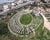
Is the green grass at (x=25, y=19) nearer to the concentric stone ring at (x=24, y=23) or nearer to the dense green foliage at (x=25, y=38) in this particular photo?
the concentric stone ring at (x=24, y=23)

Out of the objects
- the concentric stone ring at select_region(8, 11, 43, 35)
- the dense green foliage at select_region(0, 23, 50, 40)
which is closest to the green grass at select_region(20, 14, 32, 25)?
the concentric stone ring at select_region(8, 11, 43, 35)

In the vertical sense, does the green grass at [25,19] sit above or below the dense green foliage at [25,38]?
above

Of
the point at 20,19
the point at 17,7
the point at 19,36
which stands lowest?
the point at 19,36

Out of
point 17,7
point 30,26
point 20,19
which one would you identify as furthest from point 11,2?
point 30,26

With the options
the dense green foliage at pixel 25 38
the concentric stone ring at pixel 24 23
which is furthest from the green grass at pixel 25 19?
the dense green foliage at pixel 25 38

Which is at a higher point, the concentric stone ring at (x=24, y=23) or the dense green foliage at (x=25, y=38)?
the concentric stone ring at (x=24, y=23)

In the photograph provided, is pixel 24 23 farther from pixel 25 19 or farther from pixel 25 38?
pixel 25 38

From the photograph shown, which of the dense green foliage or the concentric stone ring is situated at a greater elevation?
the concentric stone ring

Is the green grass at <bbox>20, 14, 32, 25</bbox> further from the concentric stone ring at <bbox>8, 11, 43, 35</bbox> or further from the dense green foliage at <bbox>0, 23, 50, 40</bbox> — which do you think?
the dense green foliage at <bbox>0, 23, 50, 40</bbox>

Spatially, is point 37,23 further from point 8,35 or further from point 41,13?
point 8,35

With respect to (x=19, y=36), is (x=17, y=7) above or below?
above

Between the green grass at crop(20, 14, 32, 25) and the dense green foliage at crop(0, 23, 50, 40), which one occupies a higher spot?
the green grass at crop(20, 14, 32, 25)
